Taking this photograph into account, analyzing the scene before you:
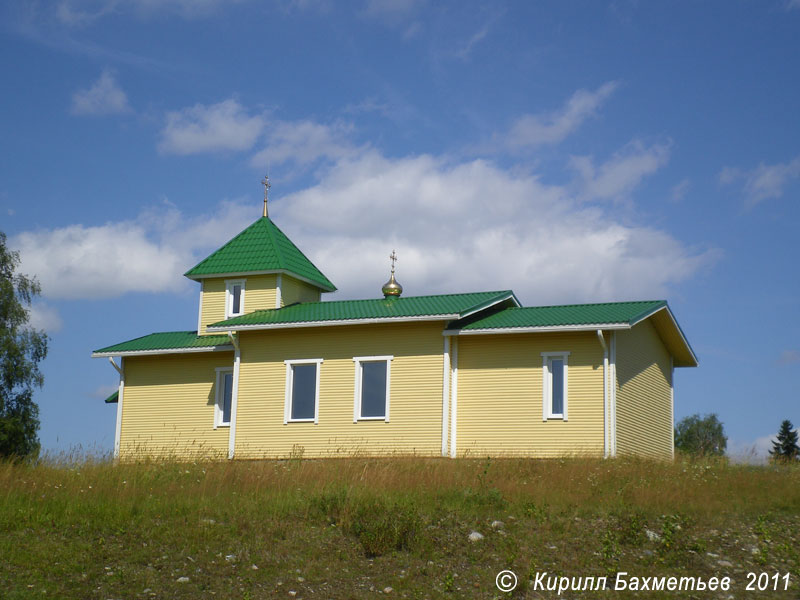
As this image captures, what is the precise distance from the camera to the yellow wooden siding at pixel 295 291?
1027 inches

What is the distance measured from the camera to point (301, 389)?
23156 mm

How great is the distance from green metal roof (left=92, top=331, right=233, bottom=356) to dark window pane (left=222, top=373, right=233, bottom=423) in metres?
0.99

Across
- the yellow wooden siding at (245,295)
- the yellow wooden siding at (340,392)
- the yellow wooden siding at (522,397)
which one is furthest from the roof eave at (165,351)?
the yellow wooden siding at (522,397)

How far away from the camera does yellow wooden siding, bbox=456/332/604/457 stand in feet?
67.8

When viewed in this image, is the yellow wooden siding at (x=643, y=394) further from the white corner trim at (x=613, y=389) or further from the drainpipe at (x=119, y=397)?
the drainpipe at (x=119, y=397)

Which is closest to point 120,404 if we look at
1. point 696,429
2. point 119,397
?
point 119,397

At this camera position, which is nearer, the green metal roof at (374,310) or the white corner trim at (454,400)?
the white corner trim at (454,400)

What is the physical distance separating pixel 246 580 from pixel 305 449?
35.3 ft

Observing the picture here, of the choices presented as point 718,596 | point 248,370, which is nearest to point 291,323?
point 248,370

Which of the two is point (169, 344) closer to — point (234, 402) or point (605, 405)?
point (234, 402)

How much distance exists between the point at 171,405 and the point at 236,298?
138 inches

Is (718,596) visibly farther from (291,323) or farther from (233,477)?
(291,323)

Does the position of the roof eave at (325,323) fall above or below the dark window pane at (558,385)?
above

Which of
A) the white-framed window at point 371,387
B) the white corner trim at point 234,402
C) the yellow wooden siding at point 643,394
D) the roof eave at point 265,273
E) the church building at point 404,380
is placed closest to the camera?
the church building at point 404,380
